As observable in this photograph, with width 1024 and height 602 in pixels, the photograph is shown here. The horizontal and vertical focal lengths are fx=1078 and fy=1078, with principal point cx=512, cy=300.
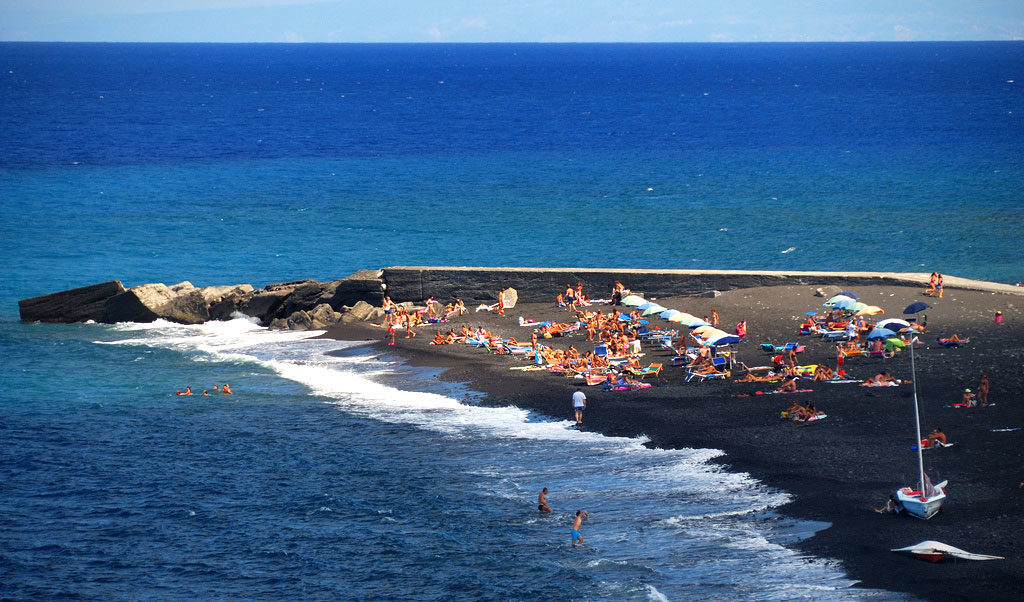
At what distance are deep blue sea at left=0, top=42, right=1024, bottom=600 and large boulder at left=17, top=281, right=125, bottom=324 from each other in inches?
66.8

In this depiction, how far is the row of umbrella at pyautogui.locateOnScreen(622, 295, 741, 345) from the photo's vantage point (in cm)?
3472

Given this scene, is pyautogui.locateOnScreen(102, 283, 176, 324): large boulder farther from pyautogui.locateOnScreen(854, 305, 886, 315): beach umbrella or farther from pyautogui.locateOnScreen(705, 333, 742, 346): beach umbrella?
pyautogui.locateOnScreen(854, 305, 886, 315): beach umbrella

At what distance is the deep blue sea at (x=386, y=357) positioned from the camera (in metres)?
23.9

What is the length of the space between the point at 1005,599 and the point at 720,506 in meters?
6.90

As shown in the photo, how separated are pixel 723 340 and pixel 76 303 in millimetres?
29412

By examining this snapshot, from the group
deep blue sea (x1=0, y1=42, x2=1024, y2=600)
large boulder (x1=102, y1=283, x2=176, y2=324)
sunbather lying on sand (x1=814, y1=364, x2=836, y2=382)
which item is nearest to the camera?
deep blue sea (x1=0, y1=42, x2=1024, y2=600)

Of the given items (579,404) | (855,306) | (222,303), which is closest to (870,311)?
(855,306)

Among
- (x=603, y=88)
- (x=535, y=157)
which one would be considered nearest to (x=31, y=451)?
(x=535, y=157)

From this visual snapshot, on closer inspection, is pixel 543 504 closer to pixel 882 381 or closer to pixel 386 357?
pixel 882 381

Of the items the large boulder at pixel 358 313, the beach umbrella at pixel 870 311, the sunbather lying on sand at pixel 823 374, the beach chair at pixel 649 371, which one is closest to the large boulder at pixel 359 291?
the large boulder at pixel 358 313

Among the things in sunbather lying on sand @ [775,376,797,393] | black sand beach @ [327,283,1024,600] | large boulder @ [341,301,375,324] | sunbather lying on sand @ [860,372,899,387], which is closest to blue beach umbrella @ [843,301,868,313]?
black sand beach @ [327,283,1024,600]

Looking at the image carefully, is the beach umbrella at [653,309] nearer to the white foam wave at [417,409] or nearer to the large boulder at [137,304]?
the white foam wave at [417,409]

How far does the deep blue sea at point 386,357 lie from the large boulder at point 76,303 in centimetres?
170

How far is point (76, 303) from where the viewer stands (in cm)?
4800
